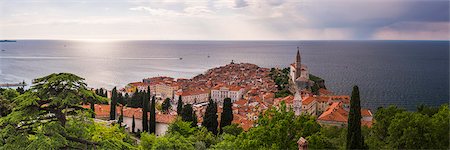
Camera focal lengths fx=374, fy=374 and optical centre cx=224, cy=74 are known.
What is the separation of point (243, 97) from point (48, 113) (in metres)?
35.1

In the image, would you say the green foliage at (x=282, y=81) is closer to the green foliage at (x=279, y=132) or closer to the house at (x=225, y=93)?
the house at (x=225, y=93)

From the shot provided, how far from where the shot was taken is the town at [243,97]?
2372 centimetres

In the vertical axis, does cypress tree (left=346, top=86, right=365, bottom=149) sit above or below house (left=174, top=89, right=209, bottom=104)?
above

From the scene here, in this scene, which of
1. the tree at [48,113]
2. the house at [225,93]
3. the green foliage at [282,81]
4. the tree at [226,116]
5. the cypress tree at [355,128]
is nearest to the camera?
the tree at [48,113]

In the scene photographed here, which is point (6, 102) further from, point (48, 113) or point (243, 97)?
point (243, 97)

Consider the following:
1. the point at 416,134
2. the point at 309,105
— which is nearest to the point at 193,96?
the point at 309,105

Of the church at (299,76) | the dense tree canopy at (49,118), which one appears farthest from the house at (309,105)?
the dense tree canopy at (49,118)

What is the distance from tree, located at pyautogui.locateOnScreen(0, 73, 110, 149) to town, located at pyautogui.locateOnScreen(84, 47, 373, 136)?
11771mm

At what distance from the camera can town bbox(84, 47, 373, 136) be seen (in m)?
23.7

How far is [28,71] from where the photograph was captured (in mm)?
59562

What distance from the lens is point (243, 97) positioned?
1638 inches

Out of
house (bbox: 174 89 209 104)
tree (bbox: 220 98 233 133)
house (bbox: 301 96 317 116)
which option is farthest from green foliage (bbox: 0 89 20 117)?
house (bbox: 174 89 209 104)

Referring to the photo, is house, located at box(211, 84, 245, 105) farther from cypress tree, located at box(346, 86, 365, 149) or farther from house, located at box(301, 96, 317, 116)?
cypress tree, located at box(346, 86, 365, 149)

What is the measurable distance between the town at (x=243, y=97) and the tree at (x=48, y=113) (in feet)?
38.6
